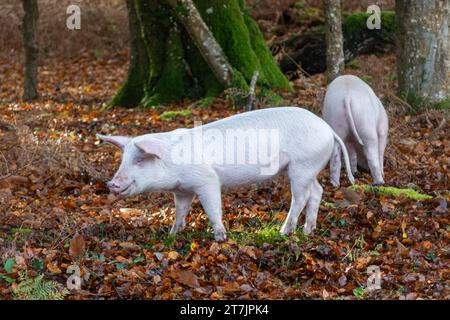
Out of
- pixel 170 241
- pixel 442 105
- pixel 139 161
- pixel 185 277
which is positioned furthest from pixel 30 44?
pixel 185 277

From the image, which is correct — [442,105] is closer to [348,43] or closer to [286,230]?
[348,43]

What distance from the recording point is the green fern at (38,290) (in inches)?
223

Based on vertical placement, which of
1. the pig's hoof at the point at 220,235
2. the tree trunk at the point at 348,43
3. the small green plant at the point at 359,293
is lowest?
the small green plant at the point at 359,293

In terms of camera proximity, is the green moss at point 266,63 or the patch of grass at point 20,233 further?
the green moss at point 266,63

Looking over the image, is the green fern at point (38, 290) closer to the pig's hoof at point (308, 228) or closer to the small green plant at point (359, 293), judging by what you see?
the small green plant at point (359, 293)

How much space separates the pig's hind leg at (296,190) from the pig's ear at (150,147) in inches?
44.1

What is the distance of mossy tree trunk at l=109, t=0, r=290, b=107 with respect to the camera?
42.5 ft

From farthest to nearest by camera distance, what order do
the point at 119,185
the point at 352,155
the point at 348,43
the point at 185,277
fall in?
the point at 348,43 → the point at 352,155 → the point at 119,185 → the point at 185,277

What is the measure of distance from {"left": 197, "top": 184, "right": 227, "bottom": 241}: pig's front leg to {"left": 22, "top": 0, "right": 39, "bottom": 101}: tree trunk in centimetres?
903

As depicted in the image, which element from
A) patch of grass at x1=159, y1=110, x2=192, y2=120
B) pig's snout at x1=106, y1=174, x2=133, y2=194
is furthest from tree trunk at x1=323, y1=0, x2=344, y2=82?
pig's snout at x1=106, y1=174, x2=133, y2=194

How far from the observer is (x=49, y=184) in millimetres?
9312

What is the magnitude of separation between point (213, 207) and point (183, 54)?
6783 millimetres

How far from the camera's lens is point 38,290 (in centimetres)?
571

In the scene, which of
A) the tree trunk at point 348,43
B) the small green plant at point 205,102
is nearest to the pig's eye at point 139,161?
the small green plant at point 205,102
